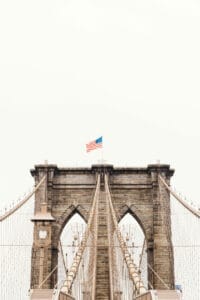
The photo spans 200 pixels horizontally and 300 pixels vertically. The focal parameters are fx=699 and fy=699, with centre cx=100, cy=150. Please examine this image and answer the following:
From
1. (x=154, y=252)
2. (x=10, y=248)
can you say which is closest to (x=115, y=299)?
(x=10, y=248)

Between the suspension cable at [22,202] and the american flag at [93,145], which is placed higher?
the american flag at [93,145]

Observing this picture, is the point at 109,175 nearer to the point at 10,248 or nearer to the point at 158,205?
the point at 158,205

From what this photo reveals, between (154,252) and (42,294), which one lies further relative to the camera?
(154,252)

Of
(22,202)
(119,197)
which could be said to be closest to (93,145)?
(119,197)

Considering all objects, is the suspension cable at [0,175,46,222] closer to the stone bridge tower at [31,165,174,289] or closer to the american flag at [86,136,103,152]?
the stone bridge tower at [31,165,174,289]

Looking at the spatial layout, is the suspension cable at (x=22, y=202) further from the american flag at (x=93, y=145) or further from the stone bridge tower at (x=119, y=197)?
the american flag at (x=93, y=145)

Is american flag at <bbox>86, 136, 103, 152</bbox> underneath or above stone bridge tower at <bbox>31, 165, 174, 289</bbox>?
above

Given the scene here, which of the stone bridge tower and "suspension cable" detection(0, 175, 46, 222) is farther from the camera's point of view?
the stone bridge tower

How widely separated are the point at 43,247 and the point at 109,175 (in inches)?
696

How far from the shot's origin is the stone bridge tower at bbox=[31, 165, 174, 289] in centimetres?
3275

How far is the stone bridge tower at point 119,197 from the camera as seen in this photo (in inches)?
1289

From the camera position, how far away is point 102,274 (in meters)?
31.4

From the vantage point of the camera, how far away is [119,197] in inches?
1346

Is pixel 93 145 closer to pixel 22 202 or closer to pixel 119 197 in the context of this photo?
pixel 119 197
